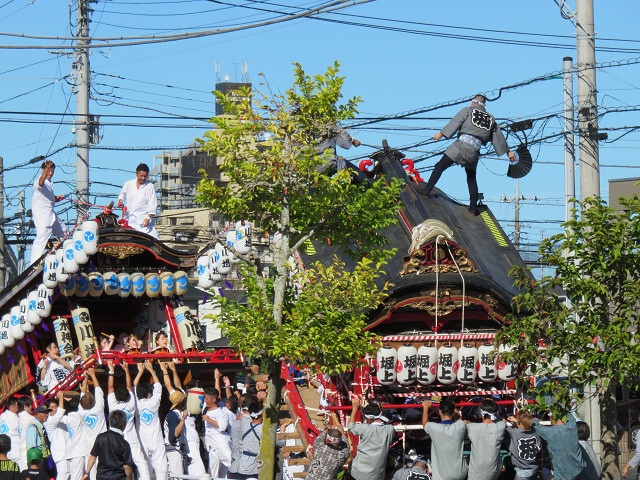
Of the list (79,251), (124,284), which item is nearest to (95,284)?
(124,284)

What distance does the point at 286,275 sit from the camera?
41.7 feet

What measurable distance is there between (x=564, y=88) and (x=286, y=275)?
8.08 m

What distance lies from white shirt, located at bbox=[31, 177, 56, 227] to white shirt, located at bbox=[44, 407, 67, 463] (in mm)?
4678

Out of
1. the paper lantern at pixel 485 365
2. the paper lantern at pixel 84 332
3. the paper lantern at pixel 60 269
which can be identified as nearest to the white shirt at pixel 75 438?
the paper lantern at pixel 84 332

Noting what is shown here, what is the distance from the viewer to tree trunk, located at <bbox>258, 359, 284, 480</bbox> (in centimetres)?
1252

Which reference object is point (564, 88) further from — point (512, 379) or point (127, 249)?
point (127, 249)

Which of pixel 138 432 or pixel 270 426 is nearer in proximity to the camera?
pixel 270 426

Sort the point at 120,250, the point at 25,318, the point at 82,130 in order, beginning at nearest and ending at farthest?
the point at 25,318, the point at 120,250, the point at 82,130

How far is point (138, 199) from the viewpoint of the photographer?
1817cm

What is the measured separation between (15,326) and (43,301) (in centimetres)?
102

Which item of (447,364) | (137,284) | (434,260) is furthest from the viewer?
(137,284)

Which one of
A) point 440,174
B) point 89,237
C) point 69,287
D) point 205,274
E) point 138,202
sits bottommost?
point 69,287

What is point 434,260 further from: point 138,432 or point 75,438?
point 75,438

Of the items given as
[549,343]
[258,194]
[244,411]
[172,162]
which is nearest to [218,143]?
[258,194]
